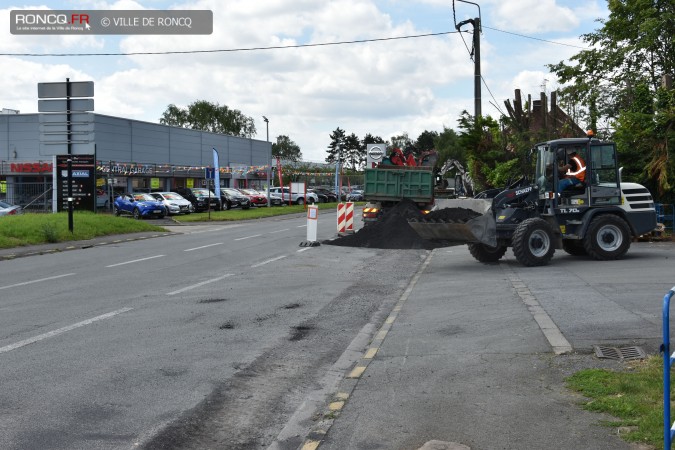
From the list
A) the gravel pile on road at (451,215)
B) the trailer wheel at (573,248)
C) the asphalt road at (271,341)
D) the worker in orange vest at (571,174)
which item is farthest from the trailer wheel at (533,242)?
the trailer wheel at (573,248)

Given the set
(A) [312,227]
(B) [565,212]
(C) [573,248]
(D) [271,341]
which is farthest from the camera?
(A) [312,227]

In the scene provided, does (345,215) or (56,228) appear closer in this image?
(345,215)

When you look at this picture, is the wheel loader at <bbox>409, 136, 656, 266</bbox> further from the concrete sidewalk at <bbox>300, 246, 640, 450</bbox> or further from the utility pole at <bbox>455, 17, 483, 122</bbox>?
the utility pole at <bbox>455, 17, 483, 122</bbox>

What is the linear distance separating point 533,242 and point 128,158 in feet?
180

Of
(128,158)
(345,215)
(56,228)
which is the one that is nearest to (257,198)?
(128,158)

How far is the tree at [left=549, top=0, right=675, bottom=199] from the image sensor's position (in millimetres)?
24359

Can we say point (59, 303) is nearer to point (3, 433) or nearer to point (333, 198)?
point (3, 433)

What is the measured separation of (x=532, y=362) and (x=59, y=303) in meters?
7.64

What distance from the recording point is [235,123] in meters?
136

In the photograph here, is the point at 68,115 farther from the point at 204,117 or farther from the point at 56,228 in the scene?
the point at 204,117

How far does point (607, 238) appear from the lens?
1764 cm

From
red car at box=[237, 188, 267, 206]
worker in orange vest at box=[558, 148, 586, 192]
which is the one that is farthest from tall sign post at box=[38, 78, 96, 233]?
red car at box=[237, 188, 267, 206]

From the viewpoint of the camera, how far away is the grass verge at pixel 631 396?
5094mm

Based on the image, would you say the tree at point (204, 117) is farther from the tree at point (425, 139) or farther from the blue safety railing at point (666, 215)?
the blue safety railing at point (666, 215)
